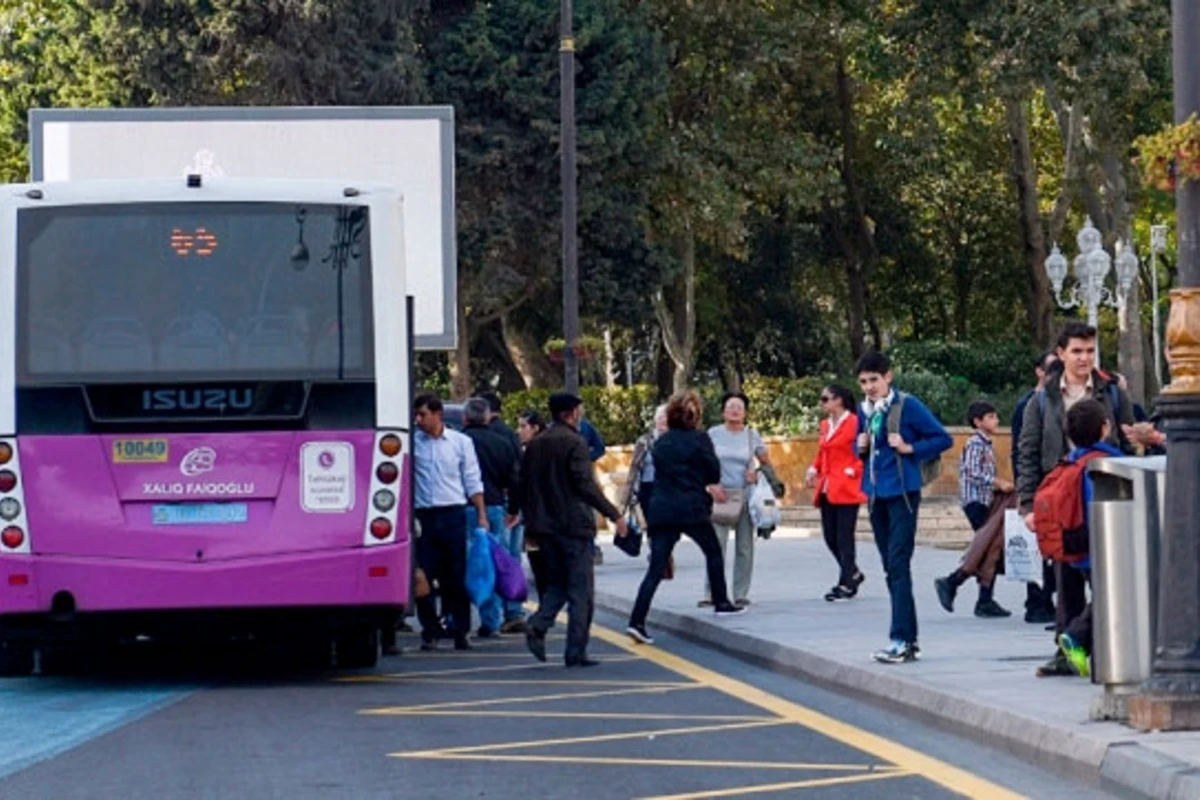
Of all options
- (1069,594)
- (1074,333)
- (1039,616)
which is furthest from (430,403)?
(1069,594)

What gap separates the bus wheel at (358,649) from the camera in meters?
16.8

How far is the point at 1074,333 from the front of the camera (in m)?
14.5

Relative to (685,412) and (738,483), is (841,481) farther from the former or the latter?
(685,412)

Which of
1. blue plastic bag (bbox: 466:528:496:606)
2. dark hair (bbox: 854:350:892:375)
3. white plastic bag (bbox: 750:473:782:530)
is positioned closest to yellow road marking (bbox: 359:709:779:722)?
dark hair (bbox: 854:350:892:375)

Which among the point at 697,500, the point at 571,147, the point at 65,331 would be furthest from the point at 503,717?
the point at 571,147

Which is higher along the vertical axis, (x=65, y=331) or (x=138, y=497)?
(x=65, y=331)

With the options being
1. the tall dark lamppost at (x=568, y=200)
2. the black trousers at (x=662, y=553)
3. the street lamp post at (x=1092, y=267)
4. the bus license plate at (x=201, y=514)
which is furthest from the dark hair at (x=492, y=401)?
the street lamp post at (x=1092, y=267)

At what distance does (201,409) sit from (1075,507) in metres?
5.34

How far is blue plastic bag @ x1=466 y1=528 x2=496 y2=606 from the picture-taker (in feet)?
61.8

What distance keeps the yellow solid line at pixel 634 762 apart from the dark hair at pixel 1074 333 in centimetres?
402

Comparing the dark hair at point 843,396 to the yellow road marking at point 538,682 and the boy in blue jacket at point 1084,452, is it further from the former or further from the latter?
the boy in blue jacket at point 1084,452

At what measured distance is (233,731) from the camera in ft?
43.0

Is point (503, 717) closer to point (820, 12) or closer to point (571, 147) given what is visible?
point (571, 147)

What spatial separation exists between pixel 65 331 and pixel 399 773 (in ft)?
17.1
